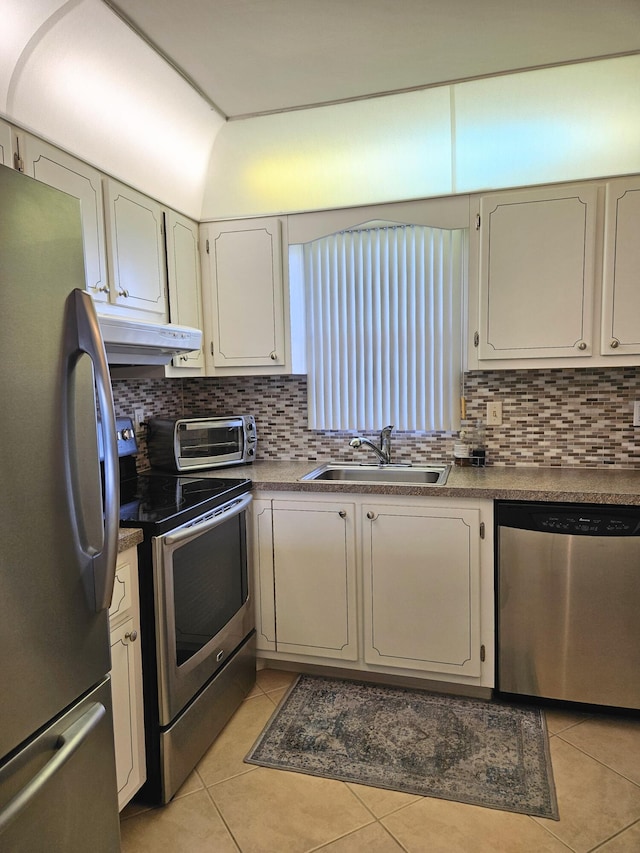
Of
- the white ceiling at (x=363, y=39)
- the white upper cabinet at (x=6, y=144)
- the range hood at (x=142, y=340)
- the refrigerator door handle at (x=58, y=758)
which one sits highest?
the white ceiling at (x=363, y=39)

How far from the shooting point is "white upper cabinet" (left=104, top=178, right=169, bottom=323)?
7.02ft

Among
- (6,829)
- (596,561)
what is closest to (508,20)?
(596,561)

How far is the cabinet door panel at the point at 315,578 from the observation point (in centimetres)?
243

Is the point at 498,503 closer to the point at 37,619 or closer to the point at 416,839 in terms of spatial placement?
the point at 416,839

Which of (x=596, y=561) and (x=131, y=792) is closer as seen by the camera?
(x=131, y=792)

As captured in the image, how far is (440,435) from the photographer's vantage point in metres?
2.83

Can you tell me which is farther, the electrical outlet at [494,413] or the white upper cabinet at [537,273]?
the electrical outlet at [494,413]

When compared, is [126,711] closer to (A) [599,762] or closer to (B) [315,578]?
(B) [315,578]

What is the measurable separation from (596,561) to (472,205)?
1.55 m

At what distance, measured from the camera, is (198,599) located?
79.4 inches

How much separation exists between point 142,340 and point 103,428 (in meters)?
0.62

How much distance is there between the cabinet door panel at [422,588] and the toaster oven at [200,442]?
30.7 inches

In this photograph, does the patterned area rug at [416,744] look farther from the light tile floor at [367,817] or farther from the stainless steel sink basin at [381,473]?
the stainless steel sink basin at [381,473]

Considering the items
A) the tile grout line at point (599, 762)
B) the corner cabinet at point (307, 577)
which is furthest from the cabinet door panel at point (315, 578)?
the tile grout line at point (599, 762)
